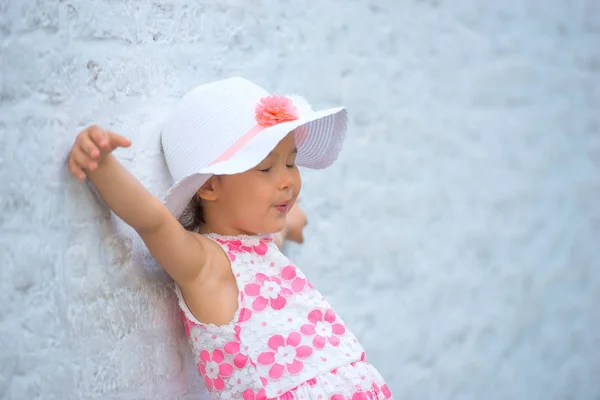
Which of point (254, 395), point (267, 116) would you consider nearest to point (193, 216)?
point (267, 116)

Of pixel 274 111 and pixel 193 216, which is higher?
pixel 274 111

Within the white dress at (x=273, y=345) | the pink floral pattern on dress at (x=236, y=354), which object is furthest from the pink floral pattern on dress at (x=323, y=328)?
the pink floral pattern on dress at (x=236, y=354)

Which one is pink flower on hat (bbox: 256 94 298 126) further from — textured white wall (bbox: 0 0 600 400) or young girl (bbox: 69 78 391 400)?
textured white wall (bbox: 0 0 600 400)

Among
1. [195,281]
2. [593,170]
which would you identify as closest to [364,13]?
[195,281]

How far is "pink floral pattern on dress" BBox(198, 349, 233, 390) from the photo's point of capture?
217cm

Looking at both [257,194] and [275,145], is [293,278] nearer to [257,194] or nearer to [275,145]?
[257,194]

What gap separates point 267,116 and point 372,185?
1048mm

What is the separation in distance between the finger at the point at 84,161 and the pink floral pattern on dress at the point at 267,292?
50 cm

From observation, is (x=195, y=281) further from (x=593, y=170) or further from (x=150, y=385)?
(x=593, y=170)

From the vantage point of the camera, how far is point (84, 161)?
74.8 inches

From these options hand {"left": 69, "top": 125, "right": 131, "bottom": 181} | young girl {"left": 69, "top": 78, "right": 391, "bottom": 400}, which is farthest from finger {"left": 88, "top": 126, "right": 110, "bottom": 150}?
young girl {"left": 69, "top": 78, "right": 391, "bottom": 400}

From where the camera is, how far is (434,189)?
348 centimetres

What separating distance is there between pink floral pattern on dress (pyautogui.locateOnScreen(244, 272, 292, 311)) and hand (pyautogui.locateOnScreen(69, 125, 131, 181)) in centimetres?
50

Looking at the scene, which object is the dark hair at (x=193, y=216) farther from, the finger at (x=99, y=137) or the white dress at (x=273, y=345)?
the finger at (x=99, y=137)
